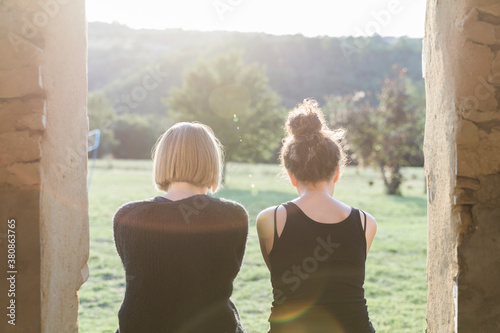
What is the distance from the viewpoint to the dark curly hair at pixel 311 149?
2172 mm

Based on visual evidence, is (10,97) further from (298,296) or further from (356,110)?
(356,110)

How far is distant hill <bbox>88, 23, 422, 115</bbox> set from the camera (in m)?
41.5

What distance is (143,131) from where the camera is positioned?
38.2 metres

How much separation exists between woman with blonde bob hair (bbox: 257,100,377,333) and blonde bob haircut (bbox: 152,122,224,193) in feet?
1.06

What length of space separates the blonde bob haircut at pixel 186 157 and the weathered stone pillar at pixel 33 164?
483 millimetres

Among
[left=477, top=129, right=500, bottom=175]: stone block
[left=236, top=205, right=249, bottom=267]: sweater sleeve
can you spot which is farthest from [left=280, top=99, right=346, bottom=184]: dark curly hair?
[left=477, top=129, right=500, bottom=175]: stone block

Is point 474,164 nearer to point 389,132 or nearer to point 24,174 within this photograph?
point 24,174

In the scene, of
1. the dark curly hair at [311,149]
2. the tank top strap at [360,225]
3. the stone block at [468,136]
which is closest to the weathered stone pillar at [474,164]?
the stone block at [468,136]

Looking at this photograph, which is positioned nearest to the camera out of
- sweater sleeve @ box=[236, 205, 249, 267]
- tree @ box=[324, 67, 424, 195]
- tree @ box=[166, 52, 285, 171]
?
sweater sleeve @ box=[236, 205, 249, 267]

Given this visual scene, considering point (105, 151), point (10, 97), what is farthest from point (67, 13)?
point (105, 151)

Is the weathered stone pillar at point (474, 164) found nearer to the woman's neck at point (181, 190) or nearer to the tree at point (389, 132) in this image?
the woman's neck at point (181, 190)

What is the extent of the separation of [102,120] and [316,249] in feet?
121

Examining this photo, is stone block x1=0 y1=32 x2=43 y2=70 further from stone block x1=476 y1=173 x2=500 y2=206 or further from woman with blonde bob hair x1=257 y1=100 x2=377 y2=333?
stone block x1=476 y1=173 x2=500 y2=206

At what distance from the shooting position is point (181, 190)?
2.15 m
